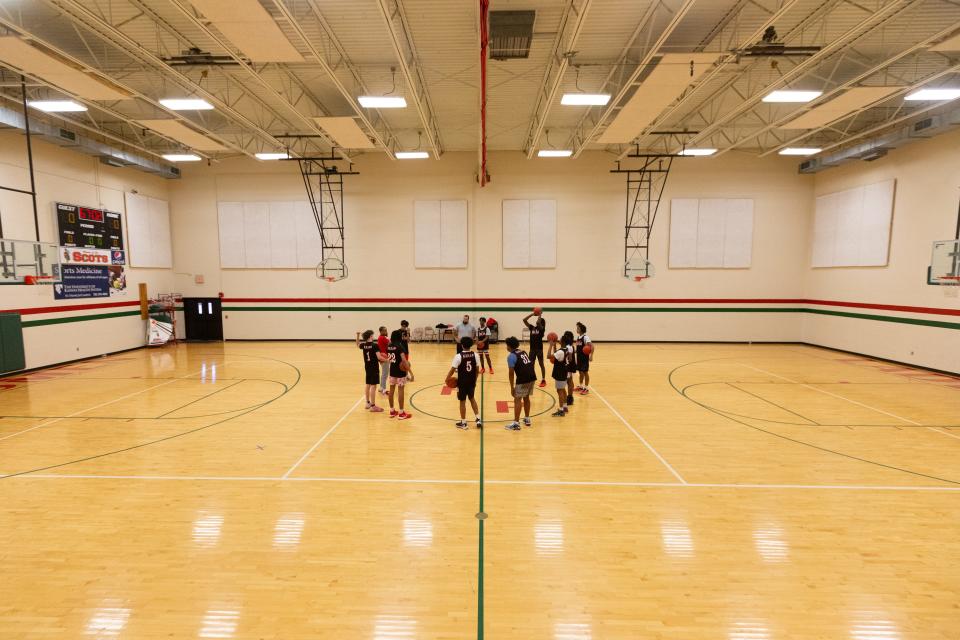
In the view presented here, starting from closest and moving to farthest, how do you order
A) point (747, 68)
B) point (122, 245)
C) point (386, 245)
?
point (747, 68) → point (122, 245) → point (386, 245)

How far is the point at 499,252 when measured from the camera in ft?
59.1

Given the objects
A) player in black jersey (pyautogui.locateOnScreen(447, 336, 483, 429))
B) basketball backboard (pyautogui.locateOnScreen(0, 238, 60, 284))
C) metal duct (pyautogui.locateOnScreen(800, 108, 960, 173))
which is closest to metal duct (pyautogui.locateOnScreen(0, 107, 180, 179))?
basketball backboard (pyautogui.locateOnScreen(0, 238, 60, 284))

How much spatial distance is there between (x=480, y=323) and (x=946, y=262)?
1210cm

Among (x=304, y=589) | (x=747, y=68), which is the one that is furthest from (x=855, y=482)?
(x=747, y=68)

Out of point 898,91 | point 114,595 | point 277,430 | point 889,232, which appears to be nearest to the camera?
point 114,595

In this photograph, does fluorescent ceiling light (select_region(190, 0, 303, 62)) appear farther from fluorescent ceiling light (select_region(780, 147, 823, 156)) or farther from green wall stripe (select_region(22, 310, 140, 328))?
fluorescent ceiling light (select_region(780, 147, 823, 156))

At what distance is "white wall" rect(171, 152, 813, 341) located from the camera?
1752 centimetres

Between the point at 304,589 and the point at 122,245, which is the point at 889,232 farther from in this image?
the point at 122,245

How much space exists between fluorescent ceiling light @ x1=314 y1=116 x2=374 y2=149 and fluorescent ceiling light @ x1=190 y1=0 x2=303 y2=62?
3.01m

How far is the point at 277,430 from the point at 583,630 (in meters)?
6.37

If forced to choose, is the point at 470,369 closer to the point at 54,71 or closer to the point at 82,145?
the point at 54,71

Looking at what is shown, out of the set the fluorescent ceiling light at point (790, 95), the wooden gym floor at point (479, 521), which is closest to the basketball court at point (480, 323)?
the wooden gym floor at point (479, 521)

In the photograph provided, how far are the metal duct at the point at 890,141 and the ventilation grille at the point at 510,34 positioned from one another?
11.1 meters

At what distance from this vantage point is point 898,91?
948 centimetres
